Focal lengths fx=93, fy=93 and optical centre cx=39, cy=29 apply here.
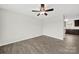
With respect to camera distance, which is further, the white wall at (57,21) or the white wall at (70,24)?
the white wall at (70,24)

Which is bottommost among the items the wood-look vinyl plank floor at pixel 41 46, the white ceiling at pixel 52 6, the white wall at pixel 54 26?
the wood-look vinyl plank floor at pixel 41 46

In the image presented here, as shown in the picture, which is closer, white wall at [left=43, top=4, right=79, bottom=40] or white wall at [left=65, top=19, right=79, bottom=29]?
white wall at [left=43, top=4, right=79, bottom=40]

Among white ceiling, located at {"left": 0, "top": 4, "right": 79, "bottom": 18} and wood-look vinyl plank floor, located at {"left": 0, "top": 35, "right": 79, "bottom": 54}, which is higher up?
white ceiling, located at {"left": 0, "top": 4, "right": 79, "bottom": 18}

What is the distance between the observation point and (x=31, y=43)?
1.57 metres

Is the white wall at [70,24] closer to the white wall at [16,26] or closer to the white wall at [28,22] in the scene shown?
the white wall at [28,22]

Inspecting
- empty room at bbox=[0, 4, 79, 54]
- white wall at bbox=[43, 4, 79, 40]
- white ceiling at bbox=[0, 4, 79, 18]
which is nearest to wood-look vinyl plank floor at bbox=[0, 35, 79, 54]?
empty room at bbox=[0, 4, 79, 54]

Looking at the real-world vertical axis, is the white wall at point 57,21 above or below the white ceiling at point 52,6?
below

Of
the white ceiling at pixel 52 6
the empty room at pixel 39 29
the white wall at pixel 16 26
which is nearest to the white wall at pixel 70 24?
the empty room at pixel 39 29

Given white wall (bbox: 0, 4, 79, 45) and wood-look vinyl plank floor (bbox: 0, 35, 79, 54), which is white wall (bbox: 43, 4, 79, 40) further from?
wood-look vinyl plank floor (bbox: 0, 35, 79, 54)

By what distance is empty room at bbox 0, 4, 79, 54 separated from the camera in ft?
4.84

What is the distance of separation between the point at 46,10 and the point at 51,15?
121 millimetres

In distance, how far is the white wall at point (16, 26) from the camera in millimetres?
1485

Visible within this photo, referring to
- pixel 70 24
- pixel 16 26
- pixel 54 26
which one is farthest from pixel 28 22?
pixel 70 24
